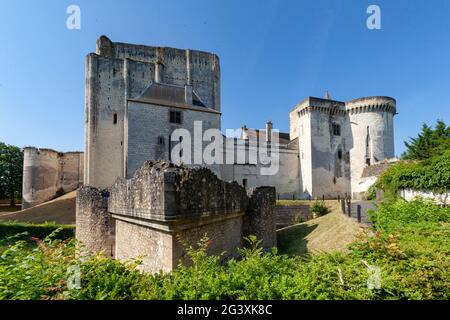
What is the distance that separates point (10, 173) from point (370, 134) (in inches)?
2206

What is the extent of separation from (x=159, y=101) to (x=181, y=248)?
70.0 feet

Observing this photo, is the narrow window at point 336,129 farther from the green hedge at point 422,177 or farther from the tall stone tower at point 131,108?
the green hedge at point 422,177

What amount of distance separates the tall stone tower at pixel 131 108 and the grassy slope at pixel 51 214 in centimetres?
364

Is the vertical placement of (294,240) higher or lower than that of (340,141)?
lower

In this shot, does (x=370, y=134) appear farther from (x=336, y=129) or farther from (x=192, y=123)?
(x=192, y=123)

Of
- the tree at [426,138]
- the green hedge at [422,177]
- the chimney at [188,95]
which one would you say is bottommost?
the green hedge at [422,177]

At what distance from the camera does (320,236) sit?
13.7 metres

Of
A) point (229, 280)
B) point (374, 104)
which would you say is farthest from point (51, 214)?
point (374, 104)

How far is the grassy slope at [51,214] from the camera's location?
75.7 ft

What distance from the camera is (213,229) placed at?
7.27 m

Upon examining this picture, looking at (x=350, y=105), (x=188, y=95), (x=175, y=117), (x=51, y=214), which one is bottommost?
(x=51, y=214)

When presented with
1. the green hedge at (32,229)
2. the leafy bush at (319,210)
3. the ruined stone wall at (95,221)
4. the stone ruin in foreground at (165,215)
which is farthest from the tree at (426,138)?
the green hedge at (32,229)

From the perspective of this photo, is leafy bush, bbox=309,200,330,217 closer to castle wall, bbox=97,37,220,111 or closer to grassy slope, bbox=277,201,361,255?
grassy slope, bbox=277,201,361,255
